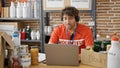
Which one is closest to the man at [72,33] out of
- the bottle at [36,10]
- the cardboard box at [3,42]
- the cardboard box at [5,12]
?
the cardboard box at [3,42]

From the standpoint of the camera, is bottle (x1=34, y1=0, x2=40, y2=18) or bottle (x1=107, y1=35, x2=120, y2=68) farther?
bottle (x1=34, y1=0, x2=40, y2=18)

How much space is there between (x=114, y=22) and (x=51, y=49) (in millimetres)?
2506

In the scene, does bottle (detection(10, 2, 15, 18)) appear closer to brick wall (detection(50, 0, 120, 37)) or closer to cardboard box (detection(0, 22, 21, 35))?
cardboard box (detection(0, 22, 21, 35))

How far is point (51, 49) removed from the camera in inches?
79.6

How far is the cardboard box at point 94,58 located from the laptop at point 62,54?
0.09 metres

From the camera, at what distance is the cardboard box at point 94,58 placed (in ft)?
6.30

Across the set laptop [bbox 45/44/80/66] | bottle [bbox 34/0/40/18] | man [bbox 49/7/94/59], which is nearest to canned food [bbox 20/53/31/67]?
laptop [bbox 45/44/80/66]

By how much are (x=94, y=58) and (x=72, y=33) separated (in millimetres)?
1000

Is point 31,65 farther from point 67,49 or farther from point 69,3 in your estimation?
point 69,3

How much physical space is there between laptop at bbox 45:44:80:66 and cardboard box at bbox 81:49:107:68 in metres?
0.09

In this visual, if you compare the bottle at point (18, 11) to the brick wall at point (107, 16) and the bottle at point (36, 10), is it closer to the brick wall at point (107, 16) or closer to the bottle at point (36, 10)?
the bottle at point (36, 10)

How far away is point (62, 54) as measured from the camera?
2.01 m

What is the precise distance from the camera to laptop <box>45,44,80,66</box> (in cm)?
199

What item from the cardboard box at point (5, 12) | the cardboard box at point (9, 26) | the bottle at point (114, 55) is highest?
the cardboard box at point (5, 12)
